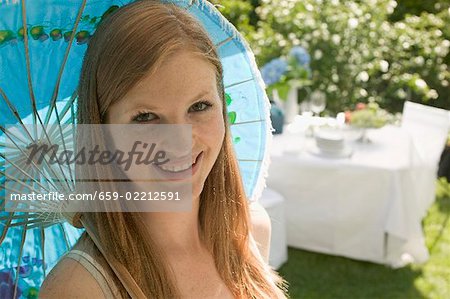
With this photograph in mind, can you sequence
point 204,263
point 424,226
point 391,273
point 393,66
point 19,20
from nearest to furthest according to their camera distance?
point 19,20
point 204,263
point 391,273
point 424,226
point 393,66

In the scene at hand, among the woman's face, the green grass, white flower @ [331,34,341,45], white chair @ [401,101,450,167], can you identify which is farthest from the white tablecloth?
the woman's face

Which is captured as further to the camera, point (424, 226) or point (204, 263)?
point (424, 226)

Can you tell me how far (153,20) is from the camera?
990 millimetres

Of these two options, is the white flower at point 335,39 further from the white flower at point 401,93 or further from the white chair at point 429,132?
the white chair at point 429,132

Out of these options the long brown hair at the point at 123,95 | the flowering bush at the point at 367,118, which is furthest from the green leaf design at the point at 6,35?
the flowering bush at the point at 367,118

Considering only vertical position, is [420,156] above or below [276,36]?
below

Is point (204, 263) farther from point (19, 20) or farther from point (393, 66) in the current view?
point (393, 66)

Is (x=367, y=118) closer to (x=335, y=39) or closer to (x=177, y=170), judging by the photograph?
(x=335, y=39)

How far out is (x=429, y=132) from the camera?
12.6 feet

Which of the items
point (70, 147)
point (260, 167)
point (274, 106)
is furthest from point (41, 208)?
point (274, 106)

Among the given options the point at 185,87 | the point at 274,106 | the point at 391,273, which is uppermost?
the point at 185,87

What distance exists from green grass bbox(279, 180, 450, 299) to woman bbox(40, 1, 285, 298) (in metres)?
2.09

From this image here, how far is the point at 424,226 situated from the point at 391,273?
696 mm

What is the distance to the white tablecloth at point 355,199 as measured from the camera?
3.20 meters
